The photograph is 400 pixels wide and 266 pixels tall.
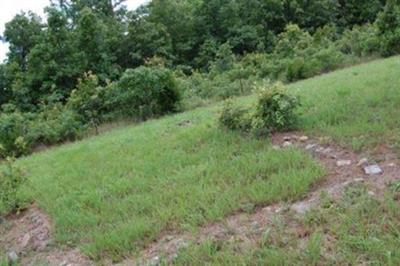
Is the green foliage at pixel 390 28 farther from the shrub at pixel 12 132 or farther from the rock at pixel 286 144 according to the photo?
the rock at pixel 286 144

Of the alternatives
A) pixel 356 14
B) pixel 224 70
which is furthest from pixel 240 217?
pixel 356 14

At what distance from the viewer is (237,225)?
3865mm

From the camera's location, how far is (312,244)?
3311 millimetres

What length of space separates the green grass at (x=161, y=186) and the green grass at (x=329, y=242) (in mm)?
479

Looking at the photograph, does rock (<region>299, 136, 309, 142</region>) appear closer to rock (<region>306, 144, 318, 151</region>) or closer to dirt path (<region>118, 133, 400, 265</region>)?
rock (<region>306, 144, 318, 151</region>)

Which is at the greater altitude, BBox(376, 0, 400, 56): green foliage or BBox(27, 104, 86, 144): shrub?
BBox(376, 0, 400, 56): green foliage

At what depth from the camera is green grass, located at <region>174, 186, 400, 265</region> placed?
10.4 ft

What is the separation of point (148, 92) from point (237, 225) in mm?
9155

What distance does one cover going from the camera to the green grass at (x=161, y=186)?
4.17 meters

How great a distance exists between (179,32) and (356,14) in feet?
30.8

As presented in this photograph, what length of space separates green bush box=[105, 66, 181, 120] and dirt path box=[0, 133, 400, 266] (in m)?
7.64

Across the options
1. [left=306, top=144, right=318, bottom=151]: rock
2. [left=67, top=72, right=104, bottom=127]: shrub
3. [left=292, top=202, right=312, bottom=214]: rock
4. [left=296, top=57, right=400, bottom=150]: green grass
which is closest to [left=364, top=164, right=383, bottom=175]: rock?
[left=296, top=57, right=400, bottom=150]: green grass

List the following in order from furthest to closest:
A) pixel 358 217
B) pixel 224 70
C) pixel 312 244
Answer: pixel 224 70 < pixel 358 217 < pixel 312 244

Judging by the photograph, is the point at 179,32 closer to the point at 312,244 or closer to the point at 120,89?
the point at 120,89
